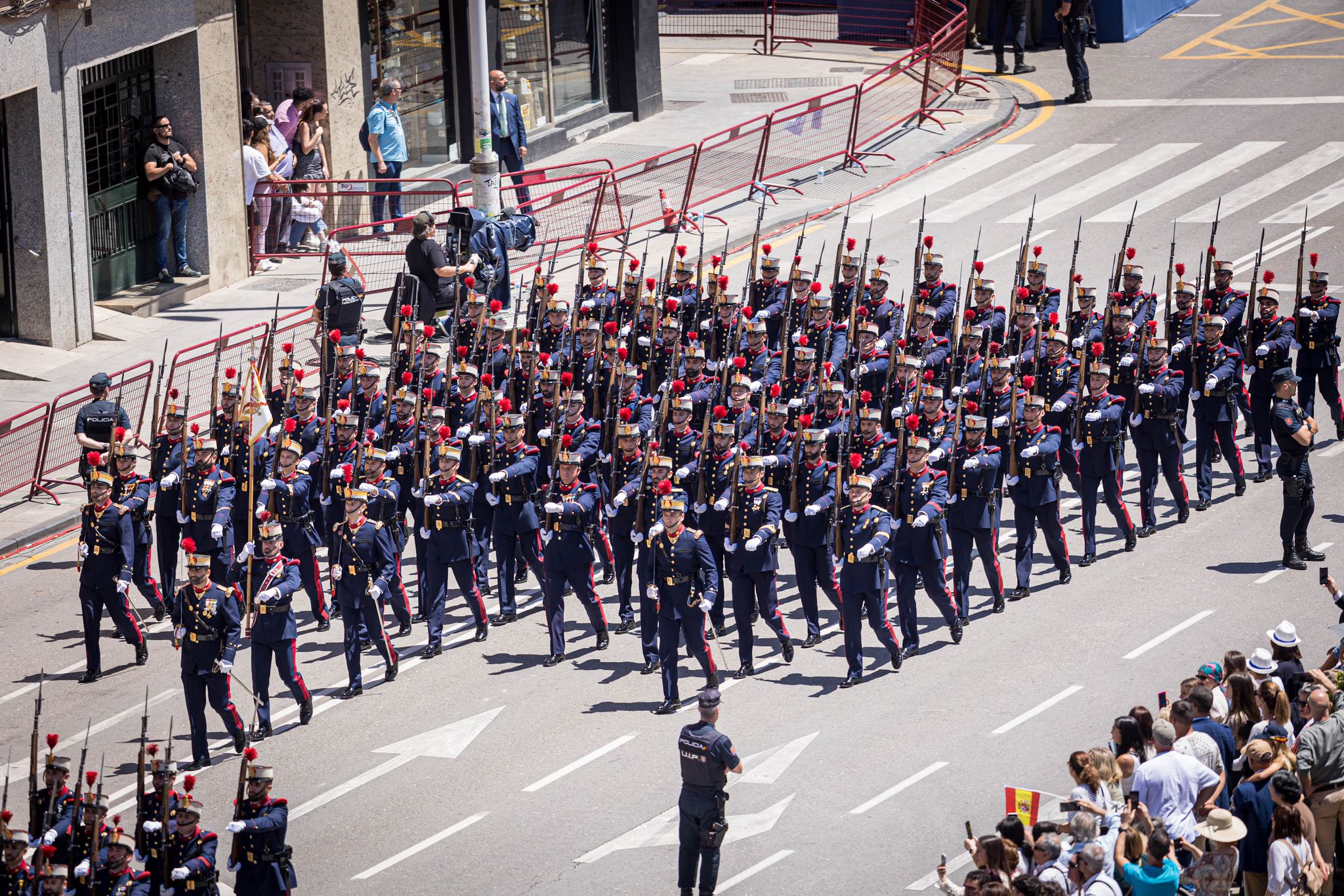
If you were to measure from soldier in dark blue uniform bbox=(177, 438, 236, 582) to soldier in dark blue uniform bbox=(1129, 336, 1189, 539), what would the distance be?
26.6ft

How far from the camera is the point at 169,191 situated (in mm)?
25094

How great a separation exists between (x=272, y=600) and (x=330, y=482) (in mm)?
2759

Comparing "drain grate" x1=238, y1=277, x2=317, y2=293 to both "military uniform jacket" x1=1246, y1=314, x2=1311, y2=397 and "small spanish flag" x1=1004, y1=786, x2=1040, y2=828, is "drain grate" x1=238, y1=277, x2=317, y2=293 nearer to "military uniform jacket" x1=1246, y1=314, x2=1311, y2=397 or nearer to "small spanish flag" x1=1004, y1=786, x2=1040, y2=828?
A: "military uniform jacket" x1=1246, y1=314, x2=1311, y2=397

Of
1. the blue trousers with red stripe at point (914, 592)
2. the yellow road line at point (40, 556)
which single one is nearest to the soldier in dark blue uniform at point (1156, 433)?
the blue trousers with red stripe at point (914, 592)

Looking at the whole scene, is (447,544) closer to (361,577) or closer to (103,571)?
(361,577)

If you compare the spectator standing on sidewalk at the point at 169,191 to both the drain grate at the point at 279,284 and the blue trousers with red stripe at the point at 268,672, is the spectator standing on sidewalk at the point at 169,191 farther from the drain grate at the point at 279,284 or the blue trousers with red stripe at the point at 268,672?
the blue trousers with red stripe at the point at 268,672

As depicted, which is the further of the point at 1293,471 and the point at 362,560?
the point at 1293,471

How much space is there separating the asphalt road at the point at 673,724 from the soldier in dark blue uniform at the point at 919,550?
1.05 feet

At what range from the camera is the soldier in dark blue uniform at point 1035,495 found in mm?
17266

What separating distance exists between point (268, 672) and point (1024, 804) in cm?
614

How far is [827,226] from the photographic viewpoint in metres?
26.9

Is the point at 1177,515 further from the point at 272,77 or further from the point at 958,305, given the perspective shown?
the point at 272,77

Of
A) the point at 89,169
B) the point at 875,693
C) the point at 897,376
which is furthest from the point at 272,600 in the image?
the point at 89,169

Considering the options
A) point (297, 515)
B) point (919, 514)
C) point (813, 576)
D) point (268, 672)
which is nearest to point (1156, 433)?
point (919, 514)
